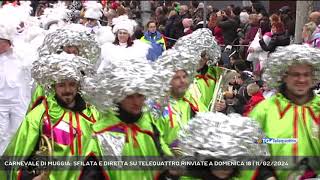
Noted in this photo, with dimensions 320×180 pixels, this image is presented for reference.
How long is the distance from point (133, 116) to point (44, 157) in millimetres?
1111

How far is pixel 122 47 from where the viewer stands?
396 inches

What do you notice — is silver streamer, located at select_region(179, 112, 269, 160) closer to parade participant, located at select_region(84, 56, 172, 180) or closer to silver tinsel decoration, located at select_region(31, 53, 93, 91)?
parade participant, located at select_region(84, 56, 172, 180)

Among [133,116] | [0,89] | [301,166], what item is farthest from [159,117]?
[0,89]

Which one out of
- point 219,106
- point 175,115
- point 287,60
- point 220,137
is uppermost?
point 287,60

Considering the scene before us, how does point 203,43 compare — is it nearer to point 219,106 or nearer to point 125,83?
point 219,106

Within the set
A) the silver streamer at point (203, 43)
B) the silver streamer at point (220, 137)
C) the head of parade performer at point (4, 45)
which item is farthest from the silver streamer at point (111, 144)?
the head of parade performer at point (4, 45)

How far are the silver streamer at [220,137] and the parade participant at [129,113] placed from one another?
0.40 meters

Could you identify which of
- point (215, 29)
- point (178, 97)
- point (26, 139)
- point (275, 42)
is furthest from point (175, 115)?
point (215, 29)

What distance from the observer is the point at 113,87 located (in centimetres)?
516

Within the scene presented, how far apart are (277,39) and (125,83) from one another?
7273 millimetres

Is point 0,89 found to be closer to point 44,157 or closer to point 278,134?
point 44,157

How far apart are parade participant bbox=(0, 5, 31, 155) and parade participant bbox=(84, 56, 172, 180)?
11.9ft

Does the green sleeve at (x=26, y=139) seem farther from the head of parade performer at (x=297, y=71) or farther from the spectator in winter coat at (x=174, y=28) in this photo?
the spectator in winter coat at (x=174, y=28)

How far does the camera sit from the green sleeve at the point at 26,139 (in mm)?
6215
